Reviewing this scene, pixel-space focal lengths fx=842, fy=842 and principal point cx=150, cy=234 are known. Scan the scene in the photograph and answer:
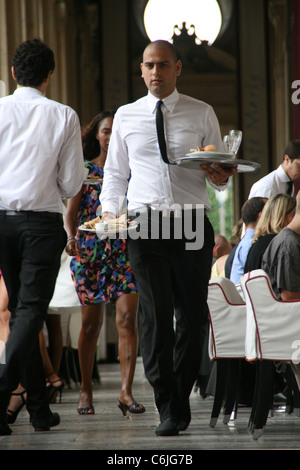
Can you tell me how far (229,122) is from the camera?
19578mm

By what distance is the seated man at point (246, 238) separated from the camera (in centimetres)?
520

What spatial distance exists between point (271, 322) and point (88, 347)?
149cm

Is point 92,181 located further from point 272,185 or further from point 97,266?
point 272,185

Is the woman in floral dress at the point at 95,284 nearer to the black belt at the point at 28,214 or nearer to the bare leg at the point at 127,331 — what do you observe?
the bare leg at the point at 127,331

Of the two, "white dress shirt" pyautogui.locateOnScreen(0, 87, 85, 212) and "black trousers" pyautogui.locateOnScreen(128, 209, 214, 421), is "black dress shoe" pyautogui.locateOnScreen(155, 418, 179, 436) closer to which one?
"black trousers" pyautogui.locateOnScreen(128, 209, 214, 421)

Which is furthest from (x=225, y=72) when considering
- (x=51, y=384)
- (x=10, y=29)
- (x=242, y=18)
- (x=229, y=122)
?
(x=51, y=384)

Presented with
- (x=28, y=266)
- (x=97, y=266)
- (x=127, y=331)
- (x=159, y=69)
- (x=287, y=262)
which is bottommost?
(x=127, y=331)

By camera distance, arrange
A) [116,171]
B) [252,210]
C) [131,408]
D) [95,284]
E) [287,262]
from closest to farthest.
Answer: [116,171]
[287,262]
[131,408]
[95,284]
[252,210]

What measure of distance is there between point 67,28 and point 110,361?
630cm

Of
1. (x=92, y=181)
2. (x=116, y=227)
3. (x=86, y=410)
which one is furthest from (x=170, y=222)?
(x=86, y=410)

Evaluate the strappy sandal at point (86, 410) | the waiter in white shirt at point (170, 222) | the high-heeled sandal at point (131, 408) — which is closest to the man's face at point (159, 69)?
the waiter in white shirt at point (170, 222)

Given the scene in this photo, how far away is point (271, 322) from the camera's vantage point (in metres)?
3.51

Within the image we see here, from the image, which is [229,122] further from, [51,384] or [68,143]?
[68,143]

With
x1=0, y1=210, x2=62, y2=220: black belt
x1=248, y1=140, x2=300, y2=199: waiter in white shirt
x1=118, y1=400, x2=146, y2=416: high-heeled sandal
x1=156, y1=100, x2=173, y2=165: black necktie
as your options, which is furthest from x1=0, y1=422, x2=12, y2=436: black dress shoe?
x1=248, y1=140, x2=300, y2=199: waiter in white shirt
